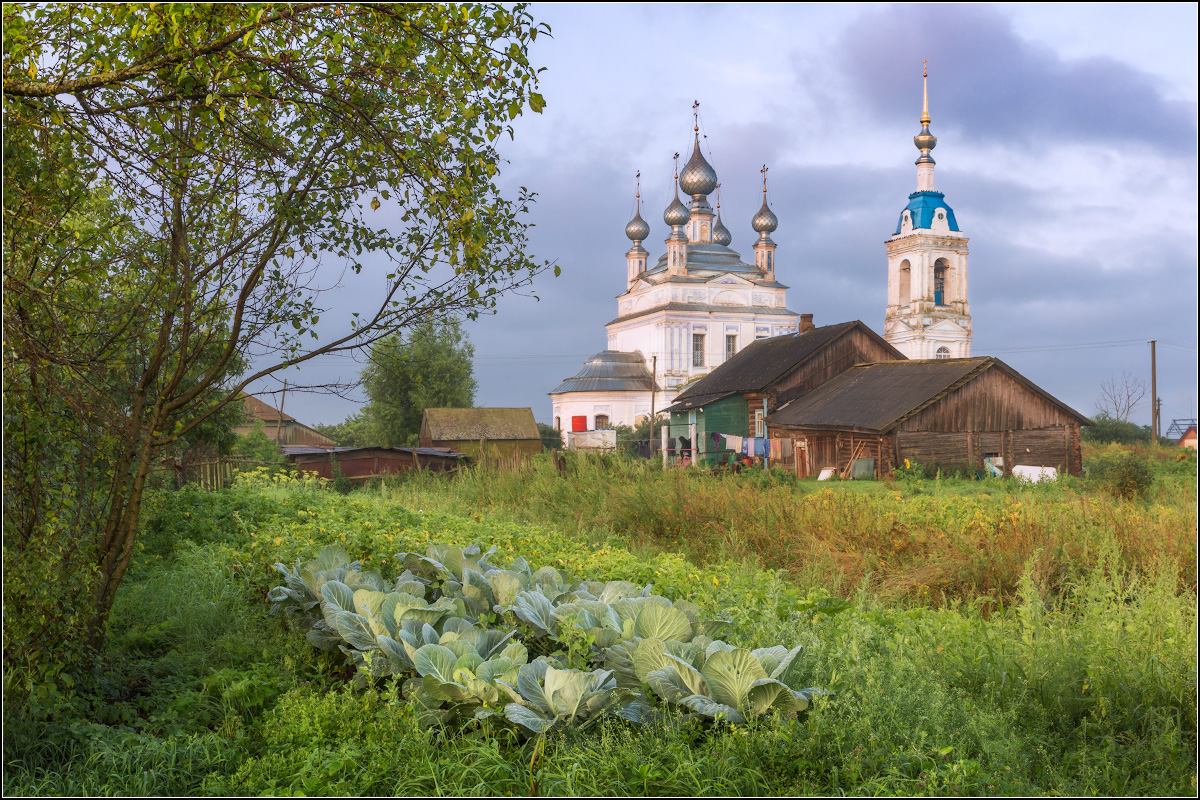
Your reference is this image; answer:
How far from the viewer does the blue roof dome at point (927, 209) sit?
5416 centimetres

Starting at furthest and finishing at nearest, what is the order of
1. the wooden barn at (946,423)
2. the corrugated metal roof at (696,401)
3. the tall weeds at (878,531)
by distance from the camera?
the corrugated metal roof at (696,401)
the wooden barn at (946,423)
the tall weeds at (878,531)

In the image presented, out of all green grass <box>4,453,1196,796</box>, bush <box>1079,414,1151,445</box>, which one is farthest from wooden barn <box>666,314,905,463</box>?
green grass <box>4,453,1196,796</box>

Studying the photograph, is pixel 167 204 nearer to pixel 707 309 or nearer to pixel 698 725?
pixel 698 725

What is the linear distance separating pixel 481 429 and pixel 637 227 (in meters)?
35.7

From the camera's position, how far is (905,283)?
56.1m

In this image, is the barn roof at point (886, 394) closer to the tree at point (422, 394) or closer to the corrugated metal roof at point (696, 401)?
the corrugated metal roof at point (696, 401)

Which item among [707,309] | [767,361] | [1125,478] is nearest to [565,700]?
[1125,478]

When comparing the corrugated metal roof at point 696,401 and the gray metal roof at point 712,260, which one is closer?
the corrugated metal roof at point 696,401

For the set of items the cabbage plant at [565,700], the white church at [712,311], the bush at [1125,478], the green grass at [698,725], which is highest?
the white church at [712,311]

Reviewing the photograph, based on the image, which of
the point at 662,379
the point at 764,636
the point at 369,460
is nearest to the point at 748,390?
the point at 369,460

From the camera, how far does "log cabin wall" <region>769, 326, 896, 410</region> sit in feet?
98.7

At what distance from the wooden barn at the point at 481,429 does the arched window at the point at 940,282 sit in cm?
3509

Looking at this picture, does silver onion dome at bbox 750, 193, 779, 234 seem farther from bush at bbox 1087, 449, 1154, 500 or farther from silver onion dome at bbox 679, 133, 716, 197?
bush at bbox 1087, 449, 1154, 500

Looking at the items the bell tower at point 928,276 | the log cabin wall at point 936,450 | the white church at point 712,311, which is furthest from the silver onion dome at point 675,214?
the log cabin wall at point 936,450
